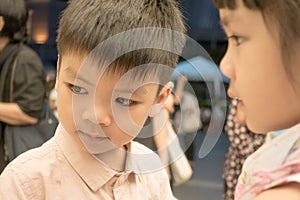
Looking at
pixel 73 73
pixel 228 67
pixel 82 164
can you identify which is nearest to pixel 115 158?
pixel 82 164

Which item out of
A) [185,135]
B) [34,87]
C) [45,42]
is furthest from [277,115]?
[45,42]

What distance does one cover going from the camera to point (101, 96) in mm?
691

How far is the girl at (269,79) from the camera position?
0.44 meters

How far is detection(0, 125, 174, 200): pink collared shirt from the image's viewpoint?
2.40 ft

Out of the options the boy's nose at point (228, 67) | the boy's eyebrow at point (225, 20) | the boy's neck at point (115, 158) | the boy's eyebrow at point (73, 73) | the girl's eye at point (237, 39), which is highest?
the boy's eyebrow at point (225, 20)

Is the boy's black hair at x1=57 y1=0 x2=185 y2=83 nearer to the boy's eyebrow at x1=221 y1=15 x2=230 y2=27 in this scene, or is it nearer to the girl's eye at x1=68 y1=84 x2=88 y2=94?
the girl's eye at x1=68 y1=84 x2=88 y2=94

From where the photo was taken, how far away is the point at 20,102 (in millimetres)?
1610

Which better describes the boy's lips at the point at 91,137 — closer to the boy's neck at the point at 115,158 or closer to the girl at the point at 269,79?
the boy's neck at the point at 115,158

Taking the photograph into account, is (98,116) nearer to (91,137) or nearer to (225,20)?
(91,137)

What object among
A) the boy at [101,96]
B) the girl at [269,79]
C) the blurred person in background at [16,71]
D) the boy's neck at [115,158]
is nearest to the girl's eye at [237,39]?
the girl at [269,79]

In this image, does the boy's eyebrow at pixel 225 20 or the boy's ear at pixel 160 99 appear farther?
the boy's ear at pixel 160 99

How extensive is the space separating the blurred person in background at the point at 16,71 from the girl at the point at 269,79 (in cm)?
120

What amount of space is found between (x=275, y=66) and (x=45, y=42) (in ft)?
9.30

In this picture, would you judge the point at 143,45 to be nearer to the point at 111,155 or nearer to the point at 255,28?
the point at 111,155
